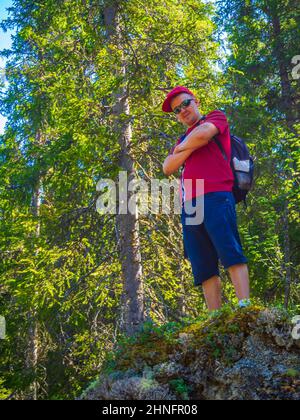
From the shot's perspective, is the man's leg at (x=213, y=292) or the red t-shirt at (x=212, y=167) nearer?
the red t-shirt at (x=212, y=167)

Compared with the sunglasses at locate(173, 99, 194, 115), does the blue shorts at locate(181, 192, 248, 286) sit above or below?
below

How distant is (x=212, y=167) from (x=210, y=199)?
0.30m

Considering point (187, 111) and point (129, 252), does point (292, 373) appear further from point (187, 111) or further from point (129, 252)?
point (129, 252)

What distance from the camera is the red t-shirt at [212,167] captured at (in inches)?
177

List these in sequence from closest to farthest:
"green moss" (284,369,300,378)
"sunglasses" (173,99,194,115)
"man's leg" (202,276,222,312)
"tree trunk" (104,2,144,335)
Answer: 1. "green moss" (284,369,300,378)
2. "man's leg" (202,276,222,312)
3. "sunglasses" (173,99,194,115)
4. "tree trunk" (104,2,144,335)

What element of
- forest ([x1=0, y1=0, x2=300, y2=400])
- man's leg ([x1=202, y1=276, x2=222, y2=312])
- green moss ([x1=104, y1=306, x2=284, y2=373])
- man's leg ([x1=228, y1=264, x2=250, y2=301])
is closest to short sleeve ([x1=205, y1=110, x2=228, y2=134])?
man's leg ([x1=228, y1=264, x2=250, y2=301])

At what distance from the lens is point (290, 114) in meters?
14.5

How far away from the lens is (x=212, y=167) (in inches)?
178

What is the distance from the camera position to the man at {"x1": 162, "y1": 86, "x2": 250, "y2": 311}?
4316 millimetres

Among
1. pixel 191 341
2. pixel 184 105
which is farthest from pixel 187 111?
pixel 191 341

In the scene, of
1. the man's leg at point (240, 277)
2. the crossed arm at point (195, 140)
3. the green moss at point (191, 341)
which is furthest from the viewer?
the crossed arm at point (195, 140)

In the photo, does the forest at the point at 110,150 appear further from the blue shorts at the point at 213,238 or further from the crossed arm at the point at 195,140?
the crossed arm at the point at 195,140

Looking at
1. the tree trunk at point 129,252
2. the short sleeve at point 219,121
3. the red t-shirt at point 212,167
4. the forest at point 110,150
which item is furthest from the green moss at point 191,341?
the tree trunk at point 129,252

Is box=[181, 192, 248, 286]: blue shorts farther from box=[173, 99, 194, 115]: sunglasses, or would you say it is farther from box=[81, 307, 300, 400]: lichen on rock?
box=[173, 99, 194, 115]: sunglasses
